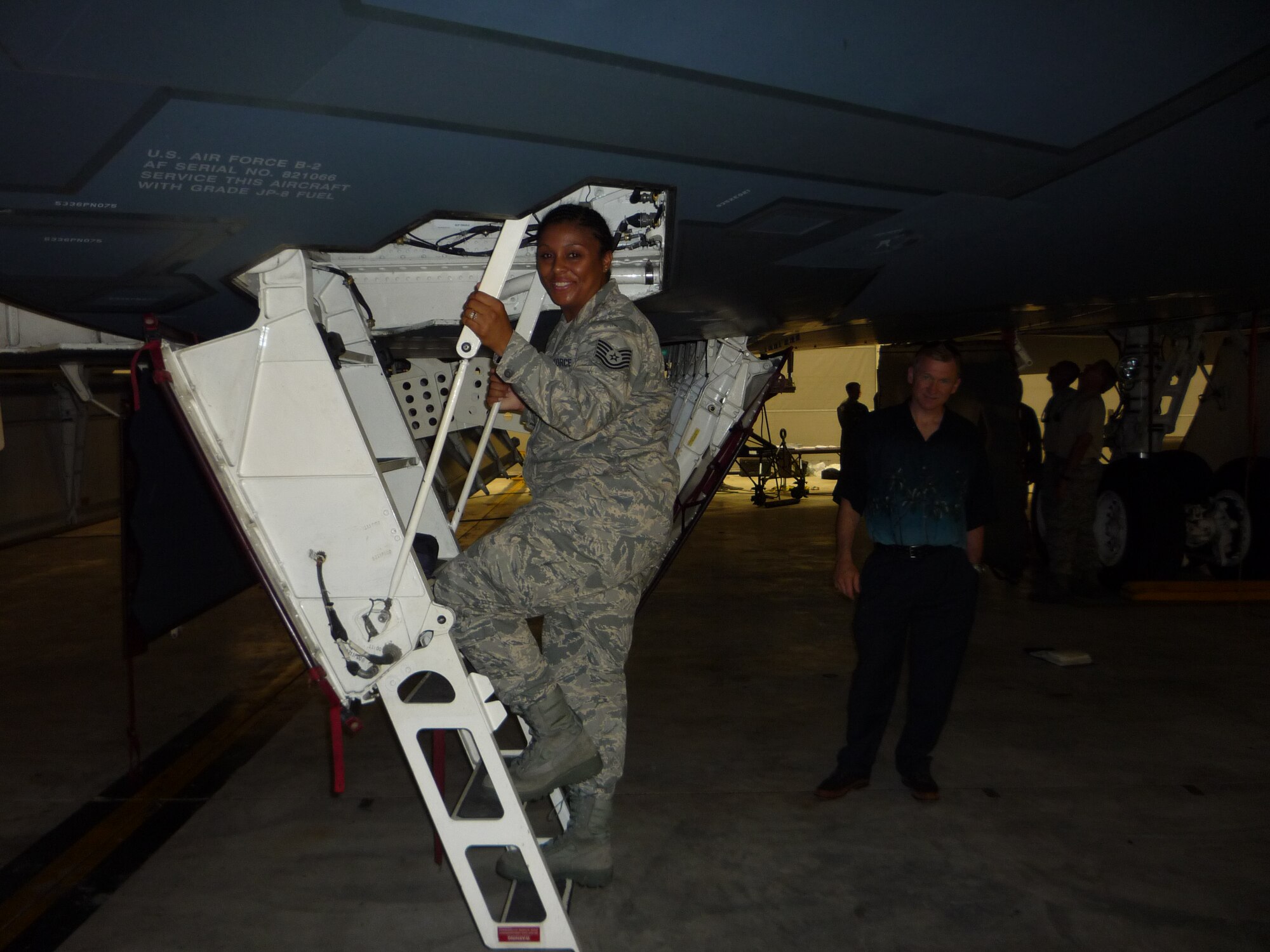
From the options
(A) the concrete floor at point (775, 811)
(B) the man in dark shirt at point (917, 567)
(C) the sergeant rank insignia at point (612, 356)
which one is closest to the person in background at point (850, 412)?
(A) the concrete floor at point (775, 811)

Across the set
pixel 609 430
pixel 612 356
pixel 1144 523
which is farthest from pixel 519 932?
pixel 1144 523

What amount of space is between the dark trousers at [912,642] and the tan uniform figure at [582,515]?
4.06 feet

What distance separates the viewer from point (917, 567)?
10.8 ft

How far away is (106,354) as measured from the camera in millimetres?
3330

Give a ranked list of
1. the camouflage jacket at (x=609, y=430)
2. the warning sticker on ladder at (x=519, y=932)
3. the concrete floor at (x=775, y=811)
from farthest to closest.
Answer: the concrete floor at (x=775, y=811)
the warning sticker on ladder at (x=519, y=932)
the camouflage jacket at (x=609, y=430)

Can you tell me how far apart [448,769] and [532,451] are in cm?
202

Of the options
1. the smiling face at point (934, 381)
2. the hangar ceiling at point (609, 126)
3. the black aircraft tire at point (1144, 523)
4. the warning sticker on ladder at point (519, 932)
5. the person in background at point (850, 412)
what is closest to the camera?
the hangar ceiling at point (609, 126)

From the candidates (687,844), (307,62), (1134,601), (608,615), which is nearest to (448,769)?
(687,844)

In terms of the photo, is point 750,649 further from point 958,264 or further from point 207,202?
point 207,202

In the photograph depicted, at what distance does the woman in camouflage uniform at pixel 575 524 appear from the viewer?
2.21 metres

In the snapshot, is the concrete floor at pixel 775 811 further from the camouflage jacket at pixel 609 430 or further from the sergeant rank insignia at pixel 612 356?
the sergeant rank insignia at pixel 612 356

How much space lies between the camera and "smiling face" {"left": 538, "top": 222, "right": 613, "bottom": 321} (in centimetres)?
228

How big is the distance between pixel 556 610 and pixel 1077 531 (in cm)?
559

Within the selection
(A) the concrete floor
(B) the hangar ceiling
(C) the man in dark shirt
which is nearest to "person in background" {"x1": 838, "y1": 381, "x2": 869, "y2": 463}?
(A) the concrete floor
